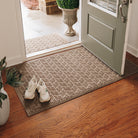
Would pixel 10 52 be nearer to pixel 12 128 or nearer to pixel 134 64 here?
pixel 12 128

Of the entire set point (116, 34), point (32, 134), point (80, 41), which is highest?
point (116, 34)

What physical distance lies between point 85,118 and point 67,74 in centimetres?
77

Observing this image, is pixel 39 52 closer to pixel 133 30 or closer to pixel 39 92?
pixel 39 92

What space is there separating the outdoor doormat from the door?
0.48 m

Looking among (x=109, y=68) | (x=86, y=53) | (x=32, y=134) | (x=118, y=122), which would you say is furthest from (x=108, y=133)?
(x=86, y=53)

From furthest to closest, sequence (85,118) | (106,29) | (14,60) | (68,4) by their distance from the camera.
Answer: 1. (68,4)
2. (14,60)
3. (106,29)
4. (85,118)

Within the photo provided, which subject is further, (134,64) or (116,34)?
(134,64)

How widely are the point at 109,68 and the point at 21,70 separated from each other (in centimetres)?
114

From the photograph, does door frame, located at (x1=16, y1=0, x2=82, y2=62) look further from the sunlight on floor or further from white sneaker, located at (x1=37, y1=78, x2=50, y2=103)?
white sneaker, located at (x1=37, y1=78, x2=50, y2=103)

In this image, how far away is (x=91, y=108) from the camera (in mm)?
2418

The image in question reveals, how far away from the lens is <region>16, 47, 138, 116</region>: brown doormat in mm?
2539

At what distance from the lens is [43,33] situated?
4.05 m

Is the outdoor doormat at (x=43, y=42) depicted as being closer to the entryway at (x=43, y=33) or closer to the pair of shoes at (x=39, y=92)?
the entryway at (x=43, y=33)

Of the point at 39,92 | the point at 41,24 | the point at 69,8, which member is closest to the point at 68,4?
the point at 69,8
